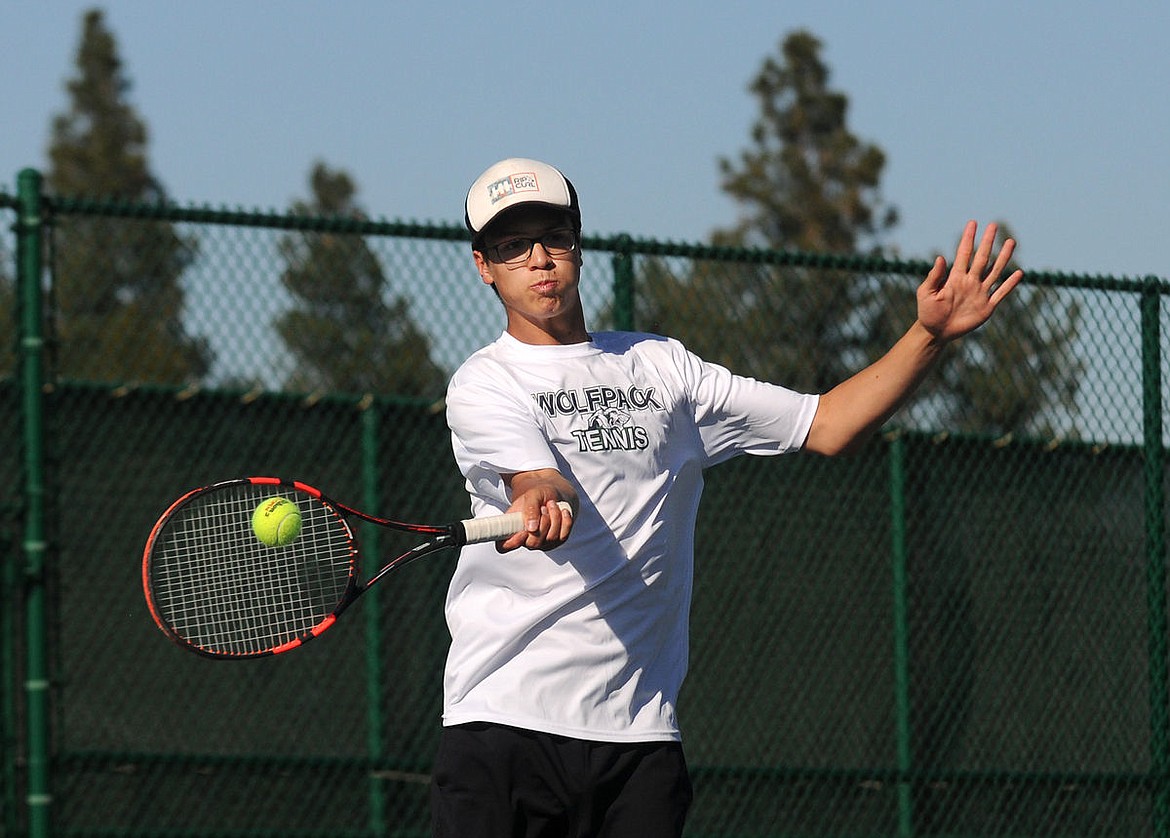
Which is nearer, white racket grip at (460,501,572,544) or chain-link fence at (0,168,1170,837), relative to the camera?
white racket grip at (460,501,572,544)

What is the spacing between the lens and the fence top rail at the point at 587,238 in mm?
6086

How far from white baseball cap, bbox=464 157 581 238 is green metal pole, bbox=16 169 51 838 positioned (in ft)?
7.85

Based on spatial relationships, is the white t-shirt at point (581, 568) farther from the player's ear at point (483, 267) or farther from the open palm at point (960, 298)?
the open palm at point (960, 298)

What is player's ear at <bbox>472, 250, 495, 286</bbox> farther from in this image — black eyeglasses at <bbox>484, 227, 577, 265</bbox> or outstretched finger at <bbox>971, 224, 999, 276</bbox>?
outstretched finger at <bbox>971, 224, 999, 276</bbox>

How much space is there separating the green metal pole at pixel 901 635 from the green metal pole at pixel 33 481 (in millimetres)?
3226

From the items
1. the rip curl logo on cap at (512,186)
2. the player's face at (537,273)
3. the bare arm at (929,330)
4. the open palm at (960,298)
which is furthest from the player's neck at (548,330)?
the open palm at (960,298)

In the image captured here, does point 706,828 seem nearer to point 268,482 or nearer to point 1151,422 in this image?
point 1151,422

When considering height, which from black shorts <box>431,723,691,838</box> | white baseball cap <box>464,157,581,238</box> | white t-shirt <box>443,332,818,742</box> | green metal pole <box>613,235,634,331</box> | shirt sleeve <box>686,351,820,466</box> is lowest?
black shorts <box>431,723,691,838</box>

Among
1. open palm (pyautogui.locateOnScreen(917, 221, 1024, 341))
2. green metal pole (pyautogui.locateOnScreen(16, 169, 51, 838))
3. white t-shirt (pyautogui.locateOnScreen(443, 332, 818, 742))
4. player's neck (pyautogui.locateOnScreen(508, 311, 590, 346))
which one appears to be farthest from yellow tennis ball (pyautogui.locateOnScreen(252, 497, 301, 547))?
green metal pole (pyautogui.locateOnScreen(16, 169, 51, 838))

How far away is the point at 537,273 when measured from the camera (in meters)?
4.05

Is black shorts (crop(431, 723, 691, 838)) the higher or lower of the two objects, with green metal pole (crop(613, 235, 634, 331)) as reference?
lower

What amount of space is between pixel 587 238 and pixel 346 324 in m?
2.13

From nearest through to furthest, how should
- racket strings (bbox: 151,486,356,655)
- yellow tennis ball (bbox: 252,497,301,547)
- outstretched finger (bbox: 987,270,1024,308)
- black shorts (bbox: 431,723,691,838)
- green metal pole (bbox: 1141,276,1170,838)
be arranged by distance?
black shorts (bbox: 431,723,691,838) < outstretched finger (bbox: 987,270,1024,308) < yellow tennis ball (bbox: 252,497,301,547) < racket strings (bbox: 151,486,356,655) < green metal pole (bbox: 1141,276,1170,838)

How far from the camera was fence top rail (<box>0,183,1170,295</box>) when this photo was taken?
609 cm
